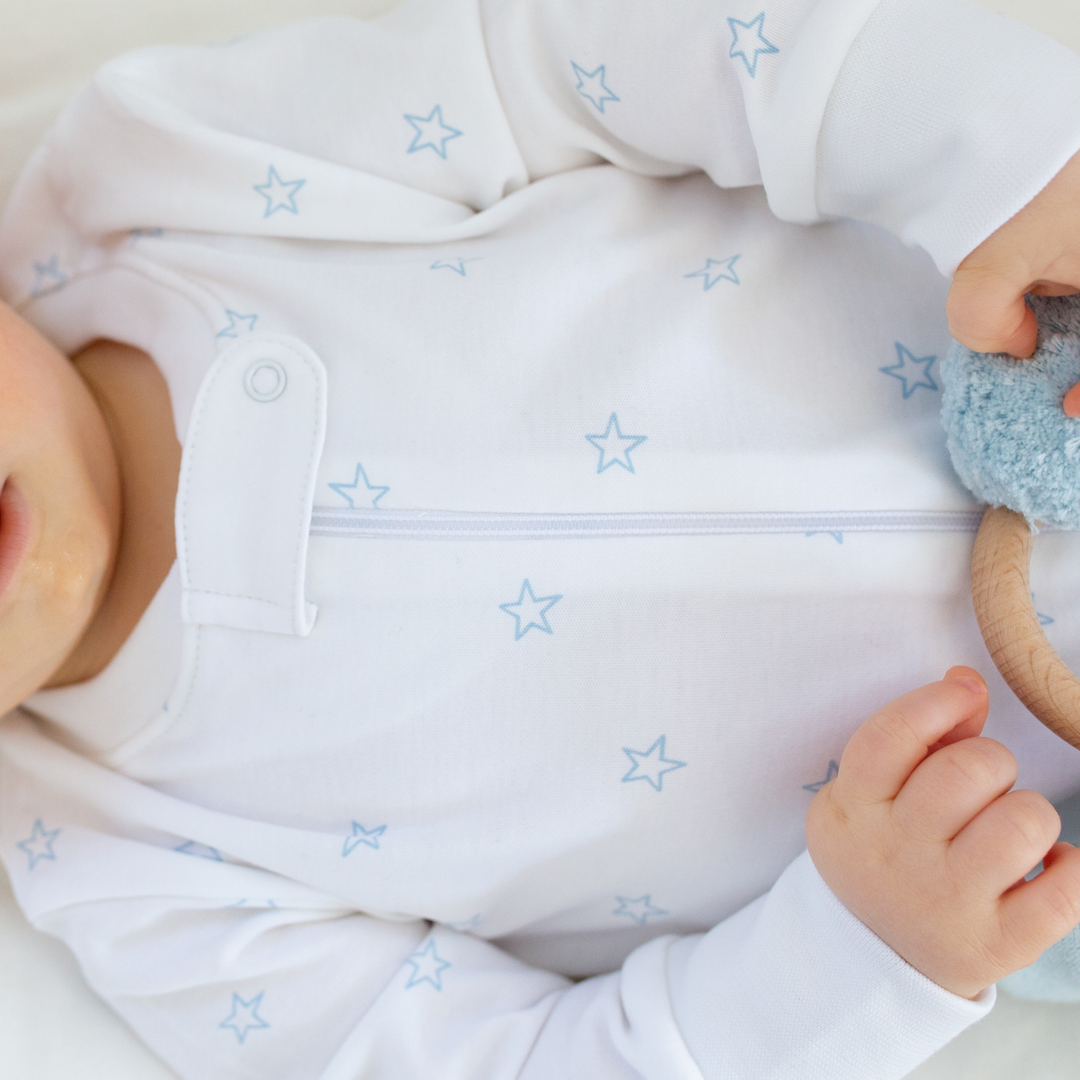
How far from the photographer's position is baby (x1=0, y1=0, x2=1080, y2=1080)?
66 cm

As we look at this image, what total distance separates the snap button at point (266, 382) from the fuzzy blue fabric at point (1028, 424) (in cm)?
48

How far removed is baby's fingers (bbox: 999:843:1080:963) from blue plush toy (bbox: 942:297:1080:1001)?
0.09 metres

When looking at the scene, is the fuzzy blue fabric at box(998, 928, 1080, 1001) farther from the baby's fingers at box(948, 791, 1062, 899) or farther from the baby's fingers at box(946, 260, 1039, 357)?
the baby's fingers at box(946, 260, 1039, 357)

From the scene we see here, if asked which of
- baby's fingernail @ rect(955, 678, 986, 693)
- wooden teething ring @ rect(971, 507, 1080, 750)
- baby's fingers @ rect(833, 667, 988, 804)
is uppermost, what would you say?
wooden teething ring @ rect(971, 507, 1080, 750)

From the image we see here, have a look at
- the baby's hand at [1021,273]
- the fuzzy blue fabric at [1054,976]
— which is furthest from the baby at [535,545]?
the fuzzy blue fabric at [1054,976]

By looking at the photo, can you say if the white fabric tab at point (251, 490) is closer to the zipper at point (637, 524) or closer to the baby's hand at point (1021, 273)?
the zipper at point (637, 524)

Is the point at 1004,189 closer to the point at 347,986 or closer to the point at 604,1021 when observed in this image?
the point at 604,1021

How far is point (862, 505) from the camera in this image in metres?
0.71

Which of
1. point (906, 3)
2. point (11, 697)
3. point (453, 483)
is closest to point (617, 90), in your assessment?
point (906, 3)

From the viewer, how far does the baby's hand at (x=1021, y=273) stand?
0.62 m

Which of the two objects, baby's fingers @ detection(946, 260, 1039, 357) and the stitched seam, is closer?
baby's fingers @ detection(946, 260, 1039, 357)

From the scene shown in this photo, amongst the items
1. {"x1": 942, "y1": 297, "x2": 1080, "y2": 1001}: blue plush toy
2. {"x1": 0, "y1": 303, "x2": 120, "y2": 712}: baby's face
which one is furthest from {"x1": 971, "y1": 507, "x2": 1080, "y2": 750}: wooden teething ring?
{"x1": 0, "y1": 303, "x2": 120, "y2": 712}: baby's face

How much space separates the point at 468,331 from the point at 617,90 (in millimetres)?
224

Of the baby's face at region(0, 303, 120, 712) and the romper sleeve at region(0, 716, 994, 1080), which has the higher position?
the baby's face at region(0, 303, 120, 712)
